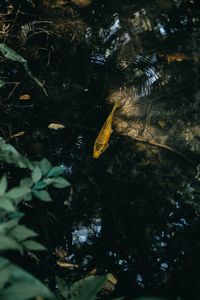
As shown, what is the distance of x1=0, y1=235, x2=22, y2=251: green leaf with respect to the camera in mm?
1028

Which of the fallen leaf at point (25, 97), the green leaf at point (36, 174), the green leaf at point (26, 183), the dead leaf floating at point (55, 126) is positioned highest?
the green leaf at point (36, 174)

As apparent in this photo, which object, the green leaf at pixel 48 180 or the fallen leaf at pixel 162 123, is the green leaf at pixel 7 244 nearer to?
the green leaf at pixel 48 180

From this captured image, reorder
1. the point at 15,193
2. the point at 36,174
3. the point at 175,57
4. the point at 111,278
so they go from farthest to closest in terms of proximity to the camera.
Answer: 1. the point at 175,57
2. the point at 111,278
3. the point at 36,174
4. the point at 15,193

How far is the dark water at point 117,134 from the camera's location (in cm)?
214

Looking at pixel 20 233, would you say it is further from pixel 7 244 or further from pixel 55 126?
pixel 55 126

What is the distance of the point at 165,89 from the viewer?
2.87 m

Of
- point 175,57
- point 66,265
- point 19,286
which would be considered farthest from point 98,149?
point 19,286

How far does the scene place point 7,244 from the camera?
3.39 feet

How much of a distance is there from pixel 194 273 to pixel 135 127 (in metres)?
1.04

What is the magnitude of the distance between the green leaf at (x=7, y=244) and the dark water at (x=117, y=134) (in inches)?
42.5

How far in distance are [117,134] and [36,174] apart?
1316 millimetres

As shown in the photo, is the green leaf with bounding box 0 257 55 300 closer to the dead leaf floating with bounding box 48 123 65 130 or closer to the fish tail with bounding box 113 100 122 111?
the dead leaf floating with bounding box 48 123 65 130

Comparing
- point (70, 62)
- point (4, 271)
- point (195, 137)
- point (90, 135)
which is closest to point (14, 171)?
point (90, 135)

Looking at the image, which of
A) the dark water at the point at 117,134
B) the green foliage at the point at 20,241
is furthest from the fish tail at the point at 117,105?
the green foliage at the point at 20,241
